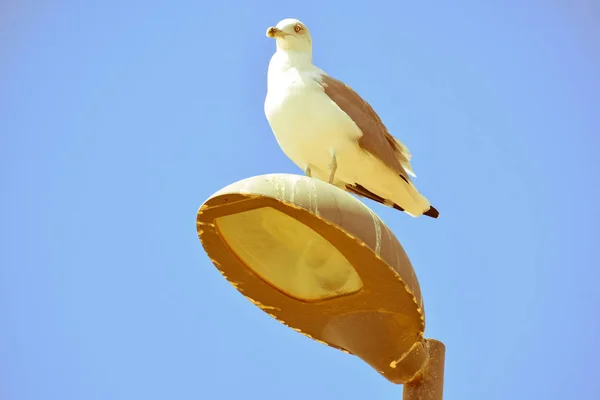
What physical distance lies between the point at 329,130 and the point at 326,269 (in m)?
1.63

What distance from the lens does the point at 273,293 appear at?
3340 millimetres

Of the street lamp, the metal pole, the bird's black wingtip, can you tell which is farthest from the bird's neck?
the metal pole

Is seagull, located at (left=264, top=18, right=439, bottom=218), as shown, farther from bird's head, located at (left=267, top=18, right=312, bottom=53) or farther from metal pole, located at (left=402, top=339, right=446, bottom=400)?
metal pole, located at (left=402, top=339, right=446, bottom=400)

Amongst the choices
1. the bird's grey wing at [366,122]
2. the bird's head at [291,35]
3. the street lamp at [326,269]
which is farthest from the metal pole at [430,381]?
the bird's head at [291,35]

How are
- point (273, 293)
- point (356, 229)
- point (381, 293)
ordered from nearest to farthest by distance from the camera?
point (356, 229) → point (381, 293) → point (273, 293)

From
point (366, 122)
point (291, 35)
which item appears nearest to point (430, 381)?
point (366, 122)

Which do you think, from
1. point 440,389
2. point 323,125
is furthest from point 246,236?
point 323,125

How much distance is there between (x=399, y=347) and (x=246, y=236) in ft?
2.24

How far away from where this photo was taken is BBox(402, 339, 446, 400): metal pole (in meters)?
3.33

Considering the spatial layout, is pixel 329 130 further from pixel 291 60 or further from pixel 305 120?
pixel 291 60

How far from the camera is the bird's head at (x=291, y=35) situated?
5.04 metres

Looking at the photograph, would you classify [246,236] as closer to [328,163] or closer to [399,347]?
[399,347]

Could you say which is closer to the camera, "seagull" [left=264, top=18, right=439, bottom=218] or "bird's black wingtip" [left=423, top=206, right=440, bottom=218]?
"seagull" [left=264, top=18, right=439, bottom=218]

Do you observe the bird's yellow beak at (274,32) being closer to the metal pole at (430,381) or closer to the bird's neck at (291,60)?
the bird's neck at (291,60)
